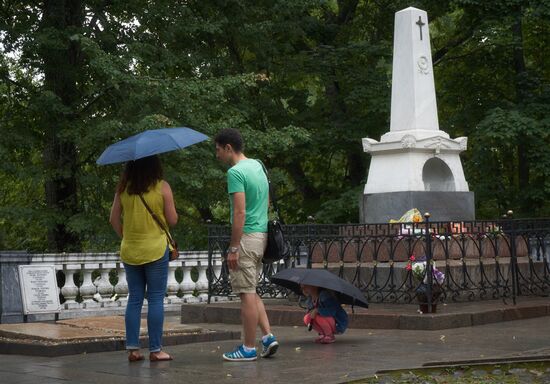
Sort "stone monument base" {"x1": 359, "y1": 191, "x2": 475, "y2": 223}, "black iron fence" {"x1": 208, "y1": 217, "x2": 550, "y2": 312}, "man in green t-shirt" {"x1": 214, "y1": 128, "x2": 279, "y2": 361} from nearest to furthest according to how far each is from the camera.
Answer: "man in green t-shirt" {"x1": 214, "y1": 128, "x2": 279, "y2": 361} → "black iron fence" {"x1": 208, "y1": 217, "x2": 550, "y2": 312} → "stone monument base" {"x1": 359, "y1": 191, "x2": 475, "y2": 223}

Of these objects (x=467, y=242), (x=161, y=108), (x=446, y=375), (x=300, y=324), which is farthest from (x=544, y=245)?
(x=161, y=108)

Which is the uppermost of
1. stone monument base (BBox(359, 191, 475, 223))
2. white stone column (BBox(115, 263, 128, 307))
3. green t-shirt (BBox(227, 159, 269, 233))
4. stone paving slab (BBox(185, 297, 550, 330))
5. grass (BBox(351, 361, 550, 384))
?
stone monument base (BBox(359, 191, 475, 223))

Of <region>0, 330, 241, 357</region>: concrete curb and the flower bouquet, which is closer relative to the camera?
<region>0, 330, 241, 357</region>: concrete curb

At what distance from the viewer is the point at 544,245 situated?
1488 centimetres

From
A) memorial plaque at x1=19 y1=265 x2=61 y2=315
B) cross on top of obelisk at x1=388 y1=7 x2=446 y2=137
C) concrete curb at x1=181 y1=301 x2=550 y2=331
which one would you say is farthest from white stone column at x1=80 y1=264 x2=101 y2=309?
cross on top of obelisk at x1=388 y1=7 x2=446 y2=137

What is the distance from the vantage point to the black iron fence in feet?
44.5

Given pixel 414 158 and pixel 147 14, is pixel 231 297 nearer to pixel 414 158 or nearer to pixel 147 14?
pixel 414 158

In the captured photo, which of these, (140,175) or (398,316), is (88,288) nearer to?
(398,316)

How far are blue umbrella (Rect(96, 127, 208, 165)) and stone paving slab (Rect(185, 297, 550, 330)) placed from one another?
14.5 ft

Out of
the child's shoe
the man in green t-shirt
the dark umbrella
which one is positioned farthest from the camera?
the child's shoe

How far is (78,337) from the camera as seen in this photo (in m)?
10.5

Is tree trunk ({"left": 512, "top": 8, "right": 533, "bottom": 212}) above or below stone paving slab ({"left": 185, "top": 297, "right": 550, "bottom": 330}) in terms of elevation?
above

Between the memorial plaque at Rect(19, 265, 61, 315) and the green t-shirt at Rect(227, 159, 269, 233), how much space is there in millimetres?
6299

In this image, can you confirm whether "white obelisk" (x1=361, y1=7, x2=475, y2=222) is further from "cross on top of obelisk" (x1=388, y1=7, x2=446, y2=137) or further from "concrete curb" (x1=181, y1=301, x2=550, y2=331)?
"concrete curb" (x1=181, y1=301, x2=550, y2=331)
